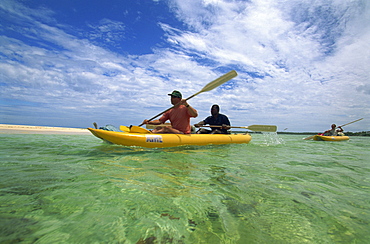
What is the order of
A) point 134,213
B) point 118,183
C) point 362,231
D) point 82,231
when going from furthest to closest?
point 118,183 < point 134,213 < point 362,231 < point 82,231

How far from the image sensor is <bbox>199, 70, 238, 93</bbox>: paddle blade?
6.78 metres

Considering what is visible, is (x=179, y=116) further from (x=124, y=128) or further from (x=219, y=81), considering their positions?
(x=124, y=128)

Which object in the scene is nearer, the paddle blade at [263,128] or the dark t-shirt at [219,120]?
the dark t-shirt at [219,120]

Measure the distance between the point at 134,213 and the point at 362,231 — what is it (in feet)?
5.90

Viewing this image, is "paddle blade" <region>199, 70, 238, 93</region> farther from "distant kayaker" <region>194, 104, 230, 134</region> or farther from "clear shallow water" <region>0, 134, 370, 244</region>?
"clear shallow water" <region>0, 134, 370, 244</region>

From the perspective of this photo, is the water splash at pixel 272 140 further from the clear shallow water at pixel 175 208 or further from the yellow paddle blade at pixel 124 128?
the clear shallow water at pixel 175 208

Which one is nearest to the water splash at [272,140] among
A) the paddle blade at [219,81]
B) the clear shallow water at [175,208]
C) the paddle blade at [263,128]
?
the paddle blade at [263,128]

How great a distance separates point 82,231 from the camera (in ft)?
4.19

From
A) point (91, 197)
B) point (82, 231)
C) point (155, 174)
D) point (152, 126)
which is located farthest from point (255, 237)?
point (152, 126)

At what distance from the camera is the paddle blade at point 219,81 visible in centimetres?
678

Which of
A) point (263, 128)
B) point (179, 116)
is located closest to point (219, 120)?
point (263, 128)

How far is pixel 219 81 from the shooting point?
22.9 feet

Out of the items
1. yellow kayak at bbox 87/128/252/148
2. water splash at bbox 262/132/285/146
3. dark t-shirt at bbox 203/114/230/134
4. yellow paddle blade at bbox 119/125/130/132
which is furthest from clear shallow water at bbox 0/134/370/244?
water splash at bbox 262/132/285/146

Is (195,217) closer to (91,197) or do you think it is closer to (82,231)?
(82,231)
